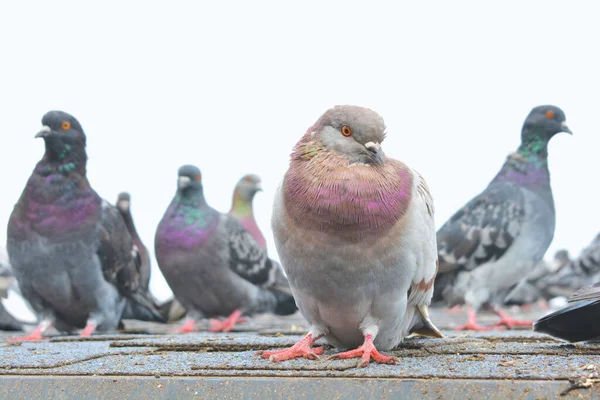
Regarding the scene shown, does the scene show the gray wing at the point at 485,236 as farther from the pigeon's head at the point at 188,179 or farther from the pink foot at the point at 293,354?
the pink foot at the point at 293,354

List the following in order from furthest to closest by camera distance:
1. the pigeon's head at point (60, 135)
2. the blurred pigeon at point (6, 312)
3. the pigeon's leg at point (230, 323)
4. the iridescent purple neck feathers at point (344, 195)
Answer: the blurred pigeon at point (6, 312)
the pigeon's leg at point (230, 323)
the pigeon's head at point (60, 135)
the iridescent purple neck feathers at point (344, 195)

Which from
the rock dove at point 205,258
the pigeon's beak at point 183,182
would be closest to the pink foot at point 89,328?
the rock dove at point 205,258

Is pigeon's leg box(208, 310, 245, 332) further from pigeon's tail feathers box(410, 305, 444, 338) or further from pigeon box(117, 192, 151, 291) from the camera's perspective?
pigeon's tail feathers box(410, 305, 444, 338)

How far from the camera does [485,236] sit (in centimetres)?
834

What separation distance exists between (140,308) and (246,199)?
223 inches

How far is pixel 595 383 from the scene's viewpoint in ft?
8.50

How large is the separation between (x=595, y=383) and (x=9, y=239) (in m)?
5.76

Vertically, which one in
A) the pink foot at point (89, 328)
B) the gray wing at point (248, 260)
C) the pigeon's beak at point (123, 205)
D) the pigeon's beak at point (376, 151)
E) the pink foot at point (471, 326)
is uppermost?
the pigeon's beak at point (376, 151)

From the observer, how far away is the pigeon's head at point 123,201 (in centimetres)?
A: 1071

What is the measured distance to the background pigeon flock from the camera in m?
3.76

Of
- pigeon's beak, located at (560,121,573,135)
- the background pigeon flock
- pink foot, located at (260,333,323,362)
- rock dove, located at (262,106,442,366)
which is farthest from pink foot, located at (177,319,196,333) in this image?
pink foot, located at (260,333,323,362)

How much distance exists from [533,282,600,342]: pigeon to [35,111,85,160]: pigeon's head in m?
4.77

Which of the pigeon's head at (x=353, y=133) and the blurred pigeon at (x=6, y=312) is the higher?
the pigeon's head at (x=353, y=133)

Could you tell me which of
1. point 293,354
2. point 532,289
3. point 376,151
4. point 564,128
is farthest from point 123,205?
point 532,289
